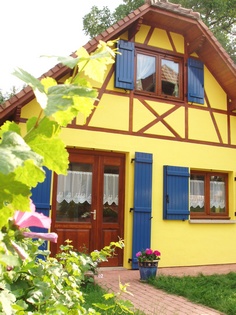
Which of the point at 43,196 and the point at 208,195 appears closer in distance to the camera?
the point at 43,196

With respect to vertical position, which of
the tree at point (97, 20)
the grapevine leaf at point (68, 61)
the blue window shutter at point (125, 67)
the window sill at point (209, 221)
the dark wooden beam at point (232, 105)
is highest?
the tree at point (97, 20)

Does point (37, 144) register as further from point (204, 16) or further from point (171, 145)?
point (204, 16)

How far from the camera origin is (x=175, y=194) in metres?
7.40

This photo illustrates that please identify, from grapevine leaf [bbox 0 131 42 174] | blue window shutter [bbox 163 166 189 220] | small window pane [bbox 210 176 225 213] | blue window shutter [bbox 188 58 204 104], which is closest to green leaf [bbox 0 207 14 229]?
grapevine leaf [bbox 0 131 42 174]

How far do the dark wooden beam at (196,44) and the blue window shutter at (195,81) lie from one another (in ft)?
0.69

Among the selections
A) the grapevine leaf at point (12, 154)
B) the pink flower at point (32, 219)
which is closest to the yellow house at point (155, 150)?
the pink flower at point (32, 219)

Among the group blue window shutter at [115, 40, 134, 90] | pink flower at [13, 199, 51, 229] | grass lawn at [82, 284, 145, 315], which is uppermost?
blue window shutter at [115, 40, 134, 90]

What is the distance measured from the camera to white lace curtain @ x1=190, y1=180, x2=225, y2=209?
7.86m

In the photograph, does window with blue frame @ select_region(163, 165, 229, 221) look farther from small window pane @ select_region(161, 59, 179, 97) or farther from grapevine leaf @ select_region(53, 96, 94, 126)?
grapevine leaf @ select_region(53, 96, 94, 126)

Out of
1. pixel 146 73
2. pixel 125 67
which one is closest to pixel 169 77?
pixel 146 73

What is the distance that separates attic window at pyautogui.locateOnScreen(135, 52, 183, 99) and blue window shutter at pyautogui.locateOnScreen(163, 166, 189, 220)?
1.63 metres

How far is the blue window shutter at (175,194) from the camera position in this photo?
7.30m

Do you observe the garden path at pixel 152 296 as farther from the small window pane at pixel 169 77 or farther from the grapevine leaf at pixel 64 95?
the small window pane at pixel 169 77

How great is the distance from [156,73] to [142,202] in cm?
274
